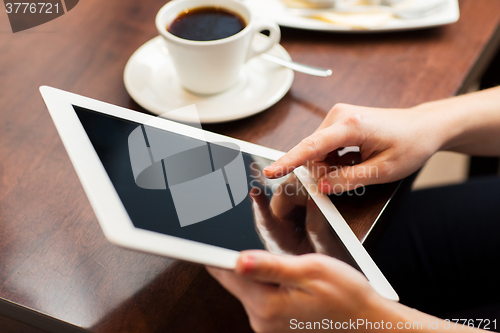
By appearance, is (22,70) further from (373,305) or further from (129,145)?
(373,305)

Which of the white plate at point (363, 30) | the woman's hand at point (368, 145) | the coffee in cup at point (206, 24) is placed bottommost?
the woman's hand at point (368, 145)

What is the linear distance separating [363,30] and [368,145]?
33 cm

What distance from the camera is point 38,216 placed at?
0.44 m

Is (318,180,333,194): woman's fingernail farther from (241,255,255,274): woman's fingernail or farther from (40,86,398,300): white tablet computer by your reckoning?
(241,255,255,274): woman's fingernail

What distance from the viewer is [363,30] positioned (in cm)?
69

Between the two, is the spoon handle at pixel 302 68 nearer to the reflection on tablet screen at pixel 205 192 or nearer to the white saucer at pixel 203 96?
the white saucer at pixel 203 96

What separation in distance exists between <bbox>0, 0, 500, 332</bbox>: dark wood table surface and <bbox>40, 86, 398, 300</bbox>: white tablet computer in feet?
0.21

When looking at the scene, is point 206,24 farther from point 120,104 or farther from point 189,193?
point 189,193

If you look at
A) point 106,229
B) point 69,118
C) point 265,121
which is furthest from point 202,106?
point 106,229

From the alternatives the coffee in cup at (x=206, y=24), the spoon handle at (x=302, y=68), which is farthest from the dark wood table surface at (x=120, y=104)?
the coffee in cup at (x=206, y=24)

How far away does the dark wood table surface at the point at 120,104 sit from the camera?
371 millimetres

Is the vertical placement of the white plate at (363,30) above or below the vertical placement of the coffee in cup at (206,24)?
below

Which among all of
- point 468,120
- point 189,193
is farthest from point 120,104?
point 468,120

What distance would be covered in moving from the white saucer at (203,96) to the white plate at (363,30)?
0.27 feet
